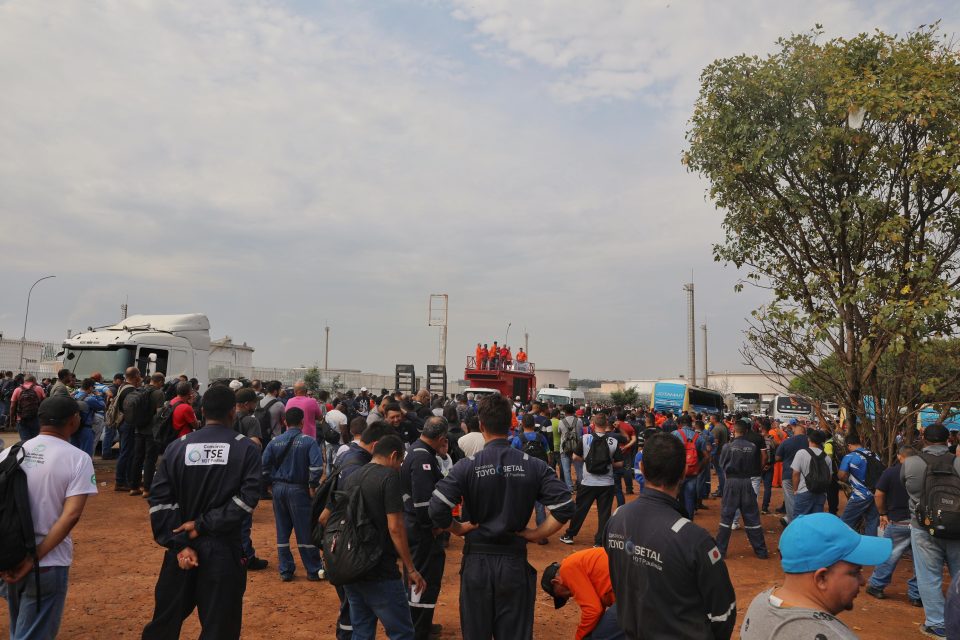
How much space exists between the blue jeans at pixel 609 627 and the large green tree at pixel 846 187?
6.82 metres

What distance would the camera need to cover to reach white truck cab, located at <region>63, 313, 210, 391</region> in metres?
15.1

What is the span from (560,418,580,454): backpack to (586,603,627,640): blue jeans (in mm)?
7148

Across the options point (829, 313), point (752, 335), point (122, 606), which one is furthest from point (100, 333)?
point (829, 313)

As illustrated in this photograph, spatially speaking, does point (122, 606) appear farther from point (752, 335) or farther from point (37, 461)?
point (752, 335)

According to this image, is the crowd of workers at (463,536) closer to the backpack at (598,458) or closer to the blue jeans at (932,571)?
the blue jeans at (932,571)

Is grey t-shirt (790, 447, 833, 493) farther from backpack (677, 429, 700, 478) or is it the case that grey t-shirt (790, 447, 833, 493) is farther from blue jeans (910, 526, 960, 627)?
blue jeans (910, 526, 960, 627)

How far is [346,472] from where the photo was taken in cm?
512

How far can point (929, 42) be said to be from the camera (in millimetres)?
9734

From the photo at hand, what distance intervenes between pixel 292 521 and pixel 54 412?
3.86 meters

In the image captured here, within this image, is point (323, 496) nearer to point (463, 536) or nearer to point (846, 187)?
point (463, 536)

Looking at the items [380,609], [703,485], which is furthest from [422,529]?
[703,485]

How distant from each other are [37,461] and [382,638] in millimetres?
3480

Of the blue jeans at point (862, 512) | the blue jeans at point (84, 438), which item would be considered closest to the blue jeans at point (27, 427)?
the blue jeans at point (84, 438)

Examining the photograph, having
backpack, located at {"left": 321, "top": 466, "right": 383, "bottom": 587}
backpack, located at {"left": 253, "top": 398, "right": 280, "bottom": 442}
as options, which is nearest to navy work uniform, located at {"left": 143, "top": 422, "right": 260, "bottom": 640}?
backpack, located at {"left": 321, "top": 466, "right": 383, "bottom": 587}
